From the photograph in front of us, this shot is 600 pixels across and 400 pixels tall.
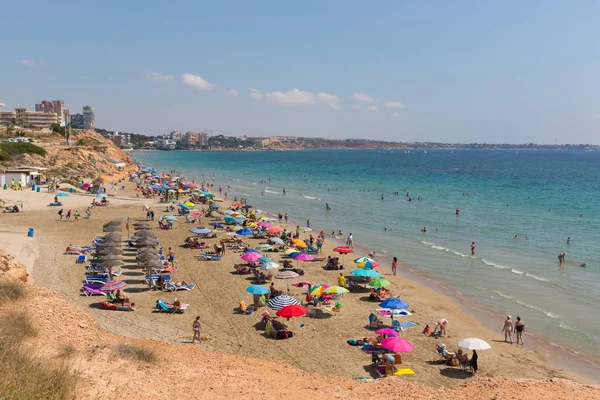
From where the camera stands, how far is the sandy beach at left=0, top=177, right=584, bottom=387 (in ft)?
43.8

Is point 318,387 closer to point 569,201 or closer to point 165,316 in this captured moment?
point 165,316

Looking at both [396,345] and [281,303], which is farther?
[281,303]

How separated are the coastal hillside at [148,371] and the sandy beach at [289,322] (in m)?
0.90

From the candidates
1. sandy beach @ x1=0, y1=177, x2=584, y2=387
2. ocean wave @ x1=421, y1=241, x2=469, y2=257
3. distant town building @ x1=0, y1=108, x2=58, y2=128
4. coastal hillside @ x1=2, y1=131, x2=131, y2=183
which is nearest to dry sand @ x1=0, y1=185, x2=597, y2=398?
sandy beach @ x1=0, y1=177, x2=584, y2=387

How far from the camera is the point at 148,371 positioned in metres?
10.5

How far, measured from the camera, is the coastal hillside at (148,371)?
9203 millimetres

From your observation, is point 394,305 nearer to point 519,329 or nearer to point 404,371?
point 404,371

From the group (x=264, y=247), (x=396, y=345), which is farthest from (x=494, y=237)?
(x=396, y=345)

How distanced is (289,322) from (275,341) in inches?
64.4

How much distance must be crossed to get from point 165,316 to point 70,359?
5779 mm

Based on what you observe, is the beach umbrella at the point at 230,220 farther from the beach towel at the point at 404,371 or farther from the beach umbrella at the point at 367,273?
the beach towel at the point at 404,371

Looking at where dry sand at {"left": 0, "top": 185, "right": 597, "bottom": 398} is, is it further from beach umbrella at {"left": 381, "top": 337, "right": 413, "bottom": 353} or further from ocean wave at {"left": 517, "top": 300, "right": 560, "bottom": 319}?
ocean wave at {"left": 517, "top": 300, "right": 560, "bottom": 319}

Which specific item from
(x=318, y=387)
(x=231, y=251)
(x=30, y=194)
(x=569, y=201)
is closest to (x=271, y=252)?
(x=231, y=251)

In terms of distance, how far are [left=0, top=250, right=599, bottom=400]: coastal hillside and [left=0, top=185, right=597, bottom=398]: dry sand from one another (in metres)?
0.08
